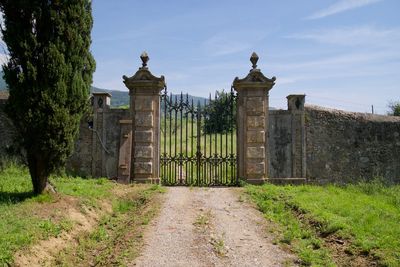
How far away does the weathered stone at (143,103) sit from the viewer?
38.4 feet

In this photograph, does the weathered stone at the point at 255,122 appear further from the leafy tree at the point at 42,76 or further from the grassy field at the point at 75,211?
the leafy tree at the point at 42,76

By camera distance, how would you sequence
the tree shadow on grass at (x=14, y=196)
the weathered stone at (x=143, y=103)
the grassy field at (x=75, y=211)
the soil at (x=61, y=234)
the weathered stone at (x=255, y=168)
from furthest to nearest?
the weathered stone at (x=143, y=103)
the weathered stone at (x=255, y=168)
the tree shadow on grass at (x=14, y=196)
the grassy field at (x=75, y=211)
the soil at (x=61, y=234)

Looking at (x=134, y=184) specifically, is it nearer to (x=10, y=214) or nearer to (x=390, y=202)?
(x=10, y=214)

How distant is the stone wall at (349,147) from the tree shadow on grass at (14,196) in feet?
25.0

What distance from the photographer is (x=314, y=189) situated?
10.6 metres

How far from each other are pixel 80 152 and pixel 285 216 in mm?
6520

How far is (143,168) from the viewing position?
11.5 m

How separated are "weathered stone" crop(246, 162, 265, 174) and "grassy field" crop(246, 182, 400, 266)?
90 cm

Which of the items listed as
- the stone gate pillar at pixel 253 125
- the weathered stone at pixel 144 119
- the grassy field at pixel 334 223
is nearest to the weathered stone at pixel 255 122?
the stone gate pillar at pixel 253 125

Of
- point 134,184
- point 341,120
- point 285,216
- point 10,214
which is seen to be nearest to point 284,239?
point 285,216

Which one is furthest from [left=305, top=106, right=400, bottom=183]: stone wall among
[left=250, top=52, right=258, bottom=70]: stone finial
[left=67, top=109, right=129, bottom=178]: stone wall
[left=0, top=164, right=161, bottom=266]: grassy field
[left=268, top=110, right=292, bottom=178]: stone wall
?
[left=67, top=109, right=129, bottom=178]: stone wall

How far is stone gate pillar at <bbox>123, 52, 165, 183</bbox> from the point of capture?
11.5 meters

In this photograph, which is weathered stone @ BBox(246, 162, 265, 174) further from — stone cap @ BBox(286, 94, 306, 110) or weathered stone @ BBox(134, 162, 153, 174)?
weathered stone @ BBox(134, 162, 153, 174)

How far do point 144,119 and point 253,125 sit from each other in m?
3.08
